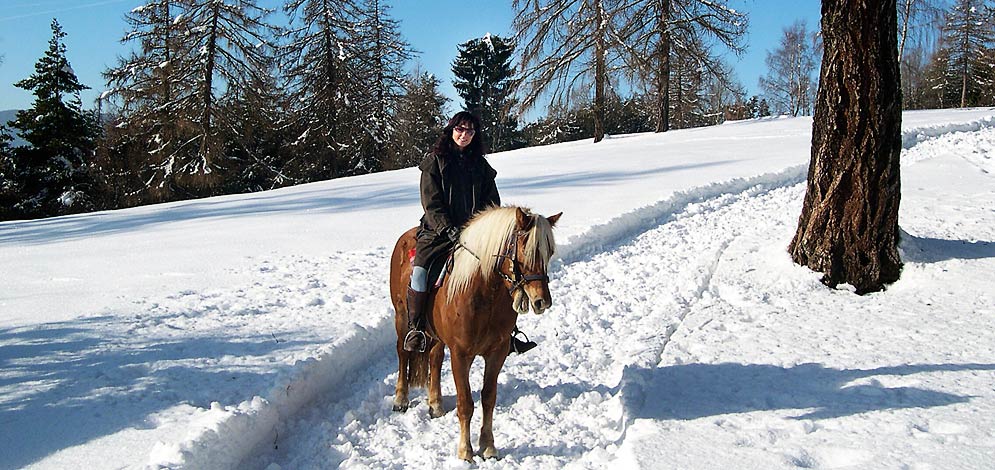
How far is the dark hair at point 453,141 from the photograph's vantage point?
14.6 feet

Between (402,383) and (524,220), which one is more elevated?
(524,220)

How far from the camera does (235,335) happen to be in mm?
5770

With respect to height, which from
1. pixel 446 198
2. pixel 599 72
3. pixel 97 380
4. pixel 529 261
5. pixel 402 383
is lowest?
pixel 402 383

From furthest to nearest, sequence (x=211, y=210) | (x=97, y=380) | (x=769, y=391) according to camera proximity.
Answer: (x=211, y=210), (x=97, y=380), (x=769, y=391)

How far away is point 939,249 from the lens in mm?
6621

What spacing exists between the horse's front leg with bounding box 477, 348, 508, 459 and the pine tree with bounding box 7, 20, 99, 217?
90.9 feet

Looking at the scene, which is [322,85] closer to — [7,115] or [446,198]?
[7,115]

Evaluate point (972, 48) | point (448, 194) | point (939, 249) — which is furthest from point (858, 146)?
point (972, 48)

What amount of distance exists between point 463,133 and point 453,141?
13 centimetres

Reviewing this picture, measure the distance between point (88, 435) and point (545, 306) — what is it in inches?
125

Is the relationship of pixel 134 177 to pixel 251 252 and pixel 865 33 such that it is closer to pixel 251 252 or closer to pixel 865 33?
pixel 251 252

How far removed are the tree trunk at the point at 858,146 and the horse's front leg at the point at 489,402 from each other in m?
4.21

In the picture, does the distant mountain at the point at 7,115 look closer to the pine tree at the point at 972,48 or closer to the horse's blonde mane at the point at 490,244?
the horse's blonde mane at the point at 490,244

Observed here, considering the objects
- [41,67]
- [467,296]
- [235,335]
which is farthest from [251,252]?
[41,67]
